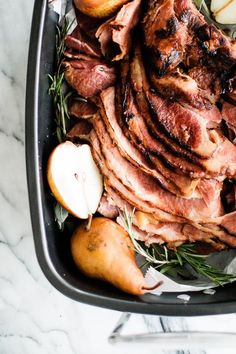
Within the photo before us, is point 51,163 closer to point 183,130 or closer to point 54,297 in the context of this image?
point 183,130

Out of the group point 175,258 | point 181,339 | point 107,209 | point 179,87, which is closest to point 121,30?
point 179,87

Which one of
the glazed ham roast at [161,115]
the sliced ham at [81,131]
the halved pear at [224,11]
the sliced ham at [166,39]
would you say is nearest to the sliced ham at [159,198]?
the glazed ham roast at [161,115]

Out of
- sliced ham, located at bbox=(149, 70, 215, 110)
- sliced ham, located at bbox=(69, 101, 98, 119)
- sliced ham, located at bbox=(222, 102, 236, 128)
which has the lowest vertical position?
sliced ham, located at bbox=(222, 102, 236, 128)

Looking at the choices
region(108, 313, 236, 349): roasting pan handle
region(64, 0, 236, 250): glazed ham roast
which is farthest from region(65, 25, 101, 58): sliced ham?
region(108, 313, 236, 349): roasting pan handle

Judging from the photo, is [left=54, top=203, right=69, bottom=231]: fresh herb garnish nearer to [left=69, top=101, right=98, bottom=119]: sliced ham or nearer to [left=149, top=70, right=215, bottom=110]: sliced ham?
[left=69, top=101, right=98, bottom=119]: sliced ham

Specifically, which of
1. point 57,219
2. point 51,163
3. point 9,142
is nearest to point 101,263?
point 57,219

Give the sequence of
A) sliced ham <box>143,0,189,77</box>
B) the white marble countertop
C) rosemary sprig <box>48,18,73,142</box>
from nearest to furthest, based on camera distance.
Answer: sliced ham <box>143,0,189,77</box> < rosemary sprig <box>48,18,73,142</box> < the white marble countertop

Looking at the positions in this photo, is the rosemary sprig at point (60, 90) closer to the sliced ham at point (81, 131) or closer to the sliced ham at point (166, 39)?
the sliced ham at point (81, 131)
